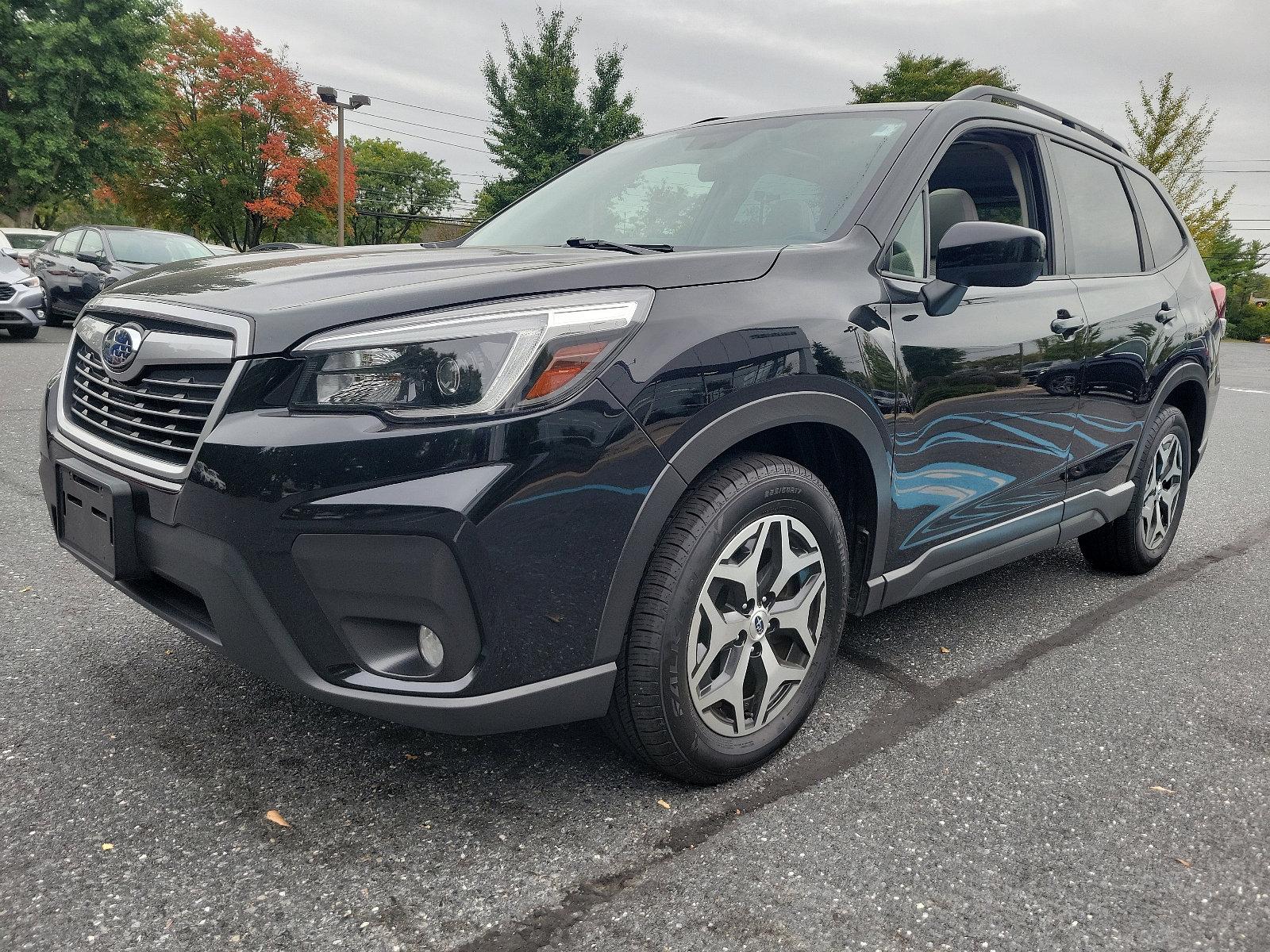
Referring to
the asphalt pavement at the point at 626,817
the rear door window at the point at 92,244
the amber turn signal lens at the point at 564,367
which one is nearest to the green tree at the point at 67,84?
the rear door window at the point at 92,244

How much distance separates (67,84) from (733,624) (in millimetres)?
32229

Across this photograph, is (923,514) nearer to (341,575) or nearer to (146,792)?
(341,575)

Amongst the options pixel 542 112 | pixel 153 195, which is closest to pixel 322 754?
pixel 542 112

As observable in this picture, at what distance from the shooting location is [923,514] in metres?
2.69

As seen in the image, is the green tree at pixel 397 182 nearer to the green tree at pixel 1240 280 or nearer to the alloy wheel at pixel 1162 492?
the green tree at pixel 1240 280

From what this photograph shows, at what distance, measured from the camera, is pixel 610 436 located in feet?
6.12

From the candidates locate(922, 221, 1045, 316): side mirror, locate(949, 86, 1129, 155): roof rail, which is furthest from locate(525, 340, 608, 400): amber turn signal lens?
locate(949, 86, 1129, 155): roof rail

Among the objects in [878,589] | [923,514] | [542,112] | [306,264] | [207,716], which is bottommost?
[207,716]

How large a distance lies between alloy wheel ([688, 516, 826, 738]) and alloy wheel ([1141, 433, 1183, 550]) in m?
2.31

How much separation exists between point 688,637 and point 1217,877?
1.21 meters

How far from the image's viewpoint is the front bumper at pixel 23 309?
11.4 m

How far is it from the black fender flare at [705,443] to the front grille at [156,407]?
33.5 inches

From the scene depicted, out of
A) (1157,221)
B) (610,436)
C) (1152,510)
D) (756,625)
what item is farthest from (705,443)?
(1157,221)

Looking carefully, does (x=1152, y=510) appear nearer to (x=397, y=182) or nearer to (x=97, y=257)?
(x=97, y=257)
